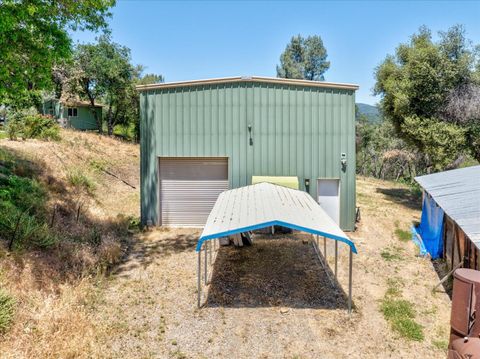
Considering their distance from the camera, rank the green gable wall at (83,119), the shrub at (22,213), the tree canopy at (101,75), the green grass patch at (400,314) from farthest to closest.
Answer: the green gable wall at (83,119) < the tree canopy at (101,75) < the shrub at (22,213) < the green grass patch at (400,314)

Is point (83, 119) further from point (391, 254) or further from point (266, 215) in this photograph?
point (391, 254)

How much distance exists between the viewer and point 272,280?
8656 millimetres

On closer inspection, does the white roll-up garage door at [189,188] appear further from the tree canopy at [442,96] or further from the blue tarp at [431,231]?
the tree canopy at [442,96]

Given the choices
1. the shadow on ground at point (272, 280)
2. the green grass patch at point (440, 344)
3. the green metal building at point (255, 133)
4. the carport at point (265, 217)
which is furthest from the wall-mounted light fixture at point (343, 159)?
the green grass patch at point (440, 344)

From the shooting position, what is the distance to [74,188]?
52.1 feet

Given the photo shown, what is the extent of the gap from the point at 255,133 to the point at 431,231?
23.2 ft

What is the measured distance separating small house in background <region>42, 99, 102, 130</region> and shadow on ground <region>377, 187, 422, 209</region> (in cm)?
2686

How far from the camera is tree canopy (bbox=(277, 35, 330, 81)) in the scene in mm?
49750

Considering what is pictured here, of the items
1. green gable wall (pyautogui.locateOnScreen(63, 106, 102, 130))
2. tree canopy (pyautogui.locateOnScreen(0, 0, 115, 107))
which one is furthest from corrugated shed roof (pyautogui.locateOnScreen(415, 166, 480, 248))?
green gable wall (pyautogui.locateOnScreen(63, 106, 102, 130))

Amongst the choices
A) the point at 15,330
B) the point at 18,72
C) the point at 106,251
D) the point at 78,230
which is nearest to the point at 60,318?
the point at 15,330

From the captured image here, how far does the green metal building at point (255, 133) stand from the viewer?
12734mm

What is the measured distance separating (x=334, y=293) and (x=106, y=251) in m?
6.48

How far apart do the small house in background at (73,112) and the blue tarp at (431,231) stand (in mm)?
28624

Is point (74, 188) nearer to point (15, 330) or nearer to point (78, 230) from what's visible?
point (78, 230)
